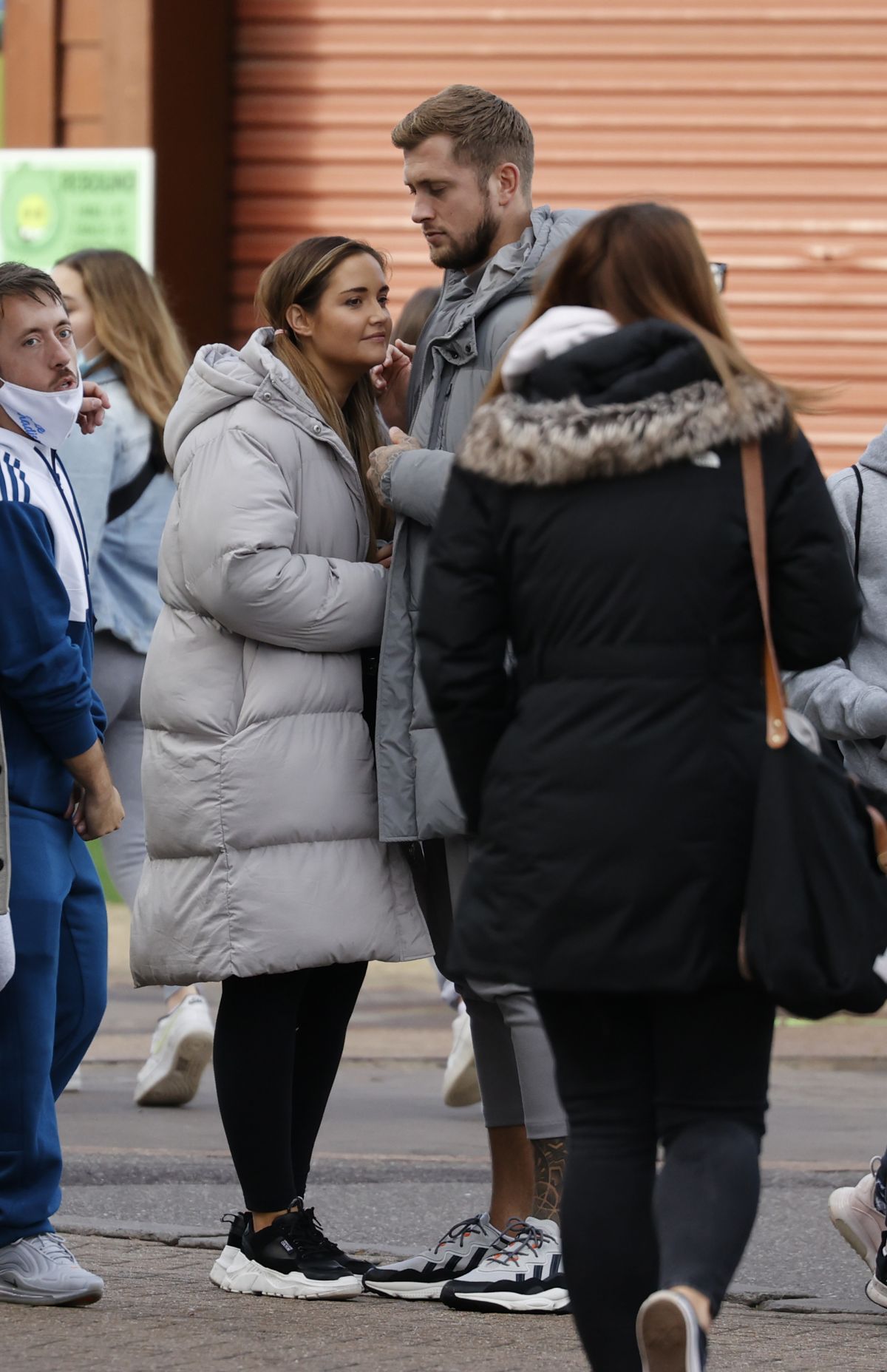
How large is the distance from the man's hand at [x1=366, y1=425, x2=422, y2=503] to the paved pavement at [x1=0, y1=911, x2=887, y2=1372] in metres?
1.53

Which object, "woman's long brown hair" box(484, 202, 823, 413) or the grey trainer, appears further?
the grey trainer

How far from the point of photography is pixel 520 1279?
416 centimetres

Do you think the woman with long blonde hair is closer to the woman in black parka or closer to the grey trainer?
the grey trainer

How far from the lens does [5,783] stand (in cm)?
396

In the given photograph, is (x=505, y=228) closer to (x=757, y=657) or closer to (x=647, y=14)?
(x=757, y=657)

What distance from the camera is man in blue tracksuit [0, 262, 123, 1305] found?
3.99m

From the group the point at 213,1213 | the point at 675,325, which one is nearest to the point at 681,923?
the point at 675,325

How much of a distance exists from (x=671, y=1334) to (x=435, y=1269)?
1470mm

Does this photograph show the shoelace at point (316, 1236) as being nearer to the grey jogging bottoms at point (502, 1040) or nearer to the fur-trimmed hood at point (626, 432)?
the grey jogging bottoms at point (502, 1040)

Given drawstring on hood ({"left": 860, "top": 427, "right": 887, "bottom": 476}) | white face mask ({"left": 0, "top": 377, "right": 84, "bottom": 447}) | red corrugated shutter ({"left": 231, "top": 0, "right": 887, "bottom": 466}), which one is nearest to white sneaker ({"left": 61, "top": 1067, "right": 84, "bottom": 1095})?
white face mask ({"left": 0, "top": 377, "right": 84, "bottom": 447})

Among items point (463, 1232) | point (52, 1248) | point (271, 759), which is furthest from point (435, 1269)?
point (271, 759)

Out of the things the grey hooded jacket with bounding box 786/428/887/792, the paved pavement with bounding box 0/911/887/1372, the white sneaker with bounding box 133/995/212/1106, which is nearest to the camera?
the paved pavement with bounding box 0/911/887/1372

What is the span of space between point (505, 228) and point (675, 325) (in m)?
1.37

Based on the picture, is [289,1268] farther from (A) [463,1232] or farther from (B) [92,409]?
(B) [92,409]
